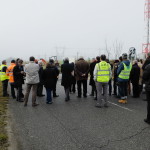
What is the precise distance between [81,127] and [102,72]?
3.02 metres

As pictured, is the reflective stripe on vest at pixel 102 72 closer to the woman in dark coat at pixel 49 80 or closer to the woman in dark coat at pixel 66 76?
the woman in dark coat at pixel 66 76

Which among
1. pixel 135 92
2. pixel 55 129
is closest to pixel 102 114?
pixel 55 129

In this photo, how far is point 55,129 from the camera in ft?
17.9

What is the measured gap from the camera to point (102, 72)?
7.96 meters

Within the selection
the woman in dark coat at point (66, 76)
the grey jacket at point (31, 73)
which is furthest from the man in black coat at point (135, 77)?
the grey jacket at point (31, 73)

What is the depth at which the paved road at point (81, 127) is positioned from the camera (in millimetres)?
4391

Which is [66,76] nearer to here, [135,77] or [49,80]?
[49,80]

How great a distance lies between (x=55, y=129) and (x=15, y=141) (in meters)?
1.19

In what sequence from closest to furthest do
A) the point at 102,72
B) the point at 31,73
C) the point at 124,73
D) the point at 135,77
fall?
1. the point at 102,72
2. the point at 31,73
3. the point at 124,73
4. the point at 135,77

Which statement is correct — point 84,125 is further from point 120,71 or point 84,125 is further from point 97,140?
point 120,71

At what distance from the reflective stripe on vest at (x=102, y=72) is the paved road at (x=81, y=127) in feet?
3.84

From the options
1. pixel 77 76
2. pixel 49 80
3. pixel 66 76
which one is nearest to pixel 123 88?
pixel 77 76

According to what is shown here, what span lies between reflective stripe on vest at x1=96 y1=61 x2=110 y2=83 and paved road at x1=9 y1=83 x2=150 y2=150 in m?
Answer: 1.17

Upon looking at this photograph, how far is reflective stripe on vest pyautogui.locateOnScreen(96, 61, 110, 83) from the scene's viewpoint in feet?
26.0
